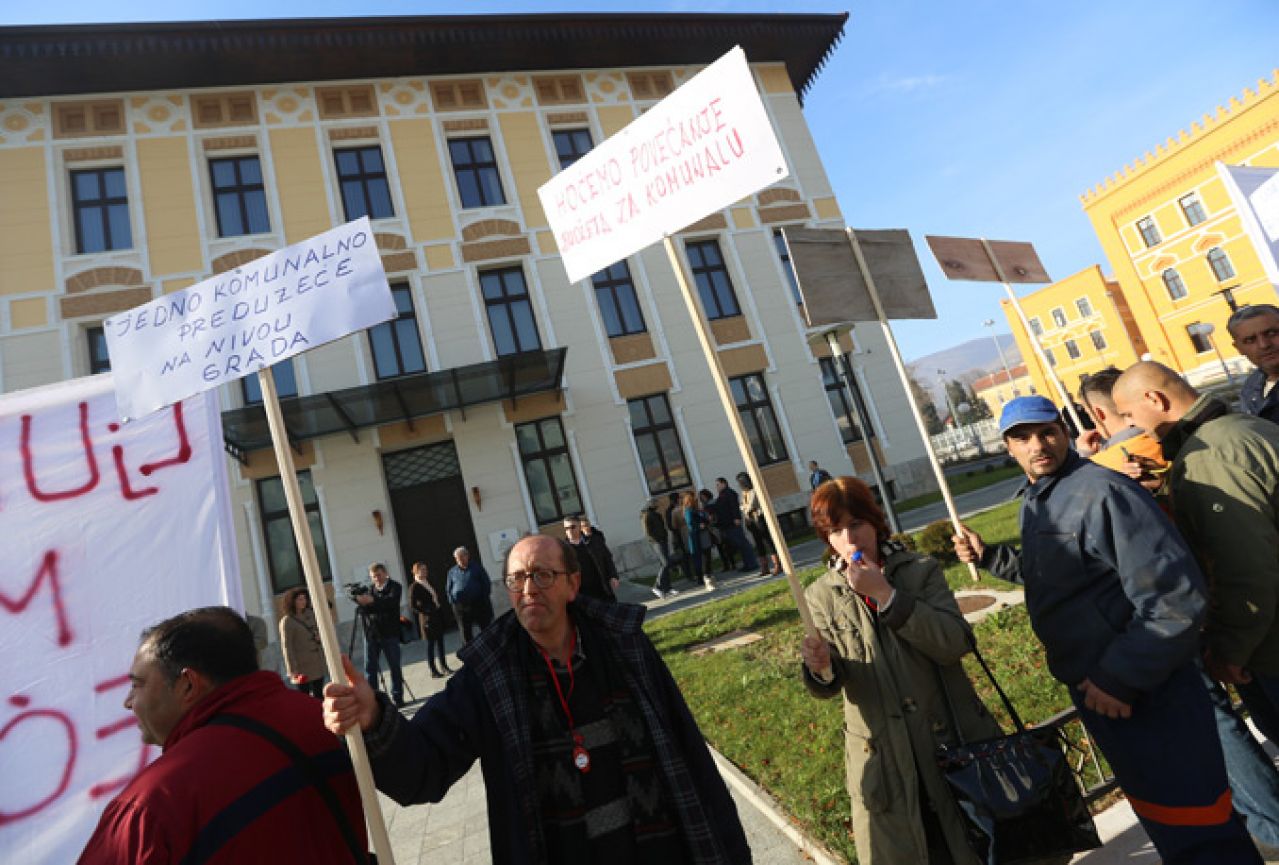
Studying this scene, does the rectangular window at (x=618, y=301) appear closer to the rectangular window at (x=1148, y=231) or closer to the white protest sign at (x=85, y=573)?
the white protest sign at (x=85, y=573)

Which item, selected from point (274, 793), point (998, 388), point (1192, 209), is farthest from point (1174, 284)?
point (274, 793)

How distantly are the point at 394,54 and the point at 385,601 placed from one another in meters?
15.0

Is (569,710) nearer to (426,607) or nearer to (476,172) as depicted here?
(426,607)

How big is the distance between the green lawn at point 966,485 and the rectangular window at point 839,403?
2.20 m

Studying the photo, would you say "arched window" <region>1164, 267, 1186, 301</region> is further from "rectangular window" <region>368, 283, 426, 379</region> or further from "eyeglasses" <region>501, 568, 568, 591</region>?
"eyeglasses" <region>501, 568, 568, 591</region>

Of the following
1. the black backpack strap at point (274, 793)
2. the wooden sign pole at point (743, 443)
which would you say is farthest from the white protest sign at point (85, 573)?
the wooden sign pole at point (743, 443)

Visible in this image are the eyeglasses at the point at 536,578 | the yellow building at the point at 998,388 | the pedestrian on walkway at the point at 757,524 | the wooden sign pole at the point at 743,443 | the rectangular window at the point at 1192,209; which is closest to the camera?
the eyeglasses at the point at 536,578

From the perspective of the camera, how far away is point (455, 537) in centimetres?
1502

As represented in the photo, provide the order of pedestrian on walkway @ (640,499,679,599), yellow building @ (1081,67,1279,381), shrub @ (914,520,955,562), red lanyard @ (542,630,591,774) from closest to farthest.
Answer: red lanyard @ (542,630,591,774) → shrub @ (914,520,955,562) → pedestrian on walkway @ (640,499,679,599) → yellow building @ (1081,67,1279,381)

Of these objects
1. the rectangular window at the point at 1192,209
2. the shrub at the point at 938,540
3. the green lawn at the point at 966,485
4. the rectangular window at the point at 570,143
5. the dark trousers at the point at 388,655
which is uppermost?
the rectangular window at the point at 570,143

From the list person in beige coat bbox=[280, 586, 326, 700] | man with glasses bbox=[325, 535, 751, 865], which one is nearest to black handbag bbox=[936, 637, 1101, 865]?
man with glasses bbox=[325, 535, 751, 865]

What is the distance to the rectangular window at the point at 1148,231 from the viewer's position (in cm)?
4156

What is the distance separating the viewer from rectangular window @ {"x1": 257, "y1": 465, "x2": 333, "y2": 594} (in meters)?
13.8

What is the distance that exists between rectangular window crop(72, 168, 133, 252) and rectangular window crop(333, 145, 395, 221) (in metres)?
4.83
